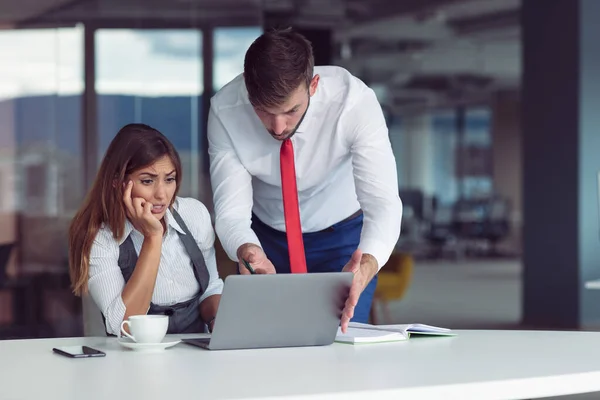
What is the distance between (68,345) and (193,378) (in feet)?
1.90

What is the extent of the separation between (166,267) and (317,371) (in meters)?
1.02

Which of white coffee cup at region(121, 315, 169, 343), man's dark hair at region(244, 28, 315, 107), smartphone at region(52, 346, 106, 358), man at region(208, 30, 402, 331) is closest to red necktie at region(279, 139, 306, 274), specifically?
man at region(208, 30, 402, 331)

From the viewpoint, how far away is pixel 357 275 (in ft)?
7.63

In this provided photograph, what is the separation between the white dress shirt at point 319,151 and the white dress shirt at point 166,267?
11cm

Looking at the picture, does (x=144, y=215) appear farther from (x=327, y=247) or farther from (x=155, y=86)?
(x=155, y=86)

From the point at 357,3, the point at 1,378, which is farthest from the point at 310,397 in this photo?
the point at 357,3

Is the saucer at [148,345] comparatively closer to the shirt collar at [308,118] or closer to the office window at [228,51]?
the shirt collar at [308,118]

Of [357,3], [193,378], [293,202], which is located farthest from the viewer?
[357,3]

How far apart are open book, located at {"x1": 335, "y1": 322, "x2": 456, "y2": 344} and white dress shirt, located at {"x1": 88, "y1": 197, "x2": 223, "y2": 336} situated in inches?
23.2

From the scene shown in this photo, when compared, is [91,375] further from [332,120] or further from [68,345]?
[332,120]

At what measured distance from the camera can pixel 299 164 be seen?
2945 millimetres

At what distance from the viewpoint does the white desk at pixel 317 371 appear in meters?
1.58

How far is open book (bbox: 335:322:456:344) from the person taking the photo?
218 cm

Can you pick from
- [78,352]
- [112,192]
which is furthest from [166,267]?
[78,352]
